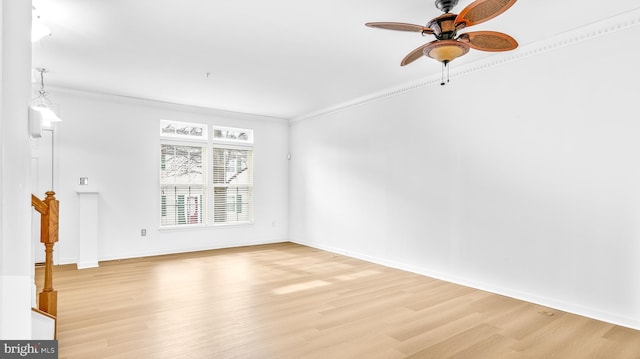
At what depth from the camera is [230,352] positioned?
8.34 ft

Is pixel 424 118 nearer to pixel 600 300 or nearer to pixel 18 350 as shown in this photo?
pixel 600 300

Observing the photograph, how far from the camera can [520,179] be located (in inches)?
150

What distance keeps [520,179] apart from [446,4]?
210 cm

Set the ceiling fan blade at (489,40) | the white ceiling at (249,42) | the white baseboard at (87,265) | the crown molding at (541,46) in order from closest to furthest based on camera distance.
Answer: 1. the ceiling fan blade at (489,40)
2. the white ceiling at (249,42)
3. the crown molding at (541,46)
4. the white baseboard at (87,265)

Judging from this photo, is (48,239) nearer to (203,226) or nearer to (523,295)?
(203,226)

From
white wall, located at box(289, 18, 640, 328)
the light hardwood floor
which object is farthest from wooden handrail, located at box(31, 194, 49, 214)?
white wall, located at box(289, 18, 640, 328)

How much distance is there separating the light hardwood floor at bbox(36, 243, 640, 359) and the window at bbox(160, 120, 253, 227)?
5.85 feet

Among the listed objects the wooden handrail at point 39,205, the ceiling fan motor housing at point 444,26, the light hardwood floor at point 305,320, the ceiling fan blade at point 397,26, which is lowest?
the light hardwood floor at point 305,320

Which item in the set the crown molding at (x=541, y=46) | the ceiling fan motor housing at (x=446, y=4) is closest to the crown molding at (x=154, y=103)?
the crown molding at (x=541, y=46)

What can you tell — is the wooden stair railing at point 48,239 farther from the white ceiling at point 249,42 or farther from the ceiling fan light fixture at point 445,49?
the ceiling fan light fixture at point 445,49

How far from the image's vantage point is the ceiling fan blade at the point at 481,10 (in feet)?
7.11

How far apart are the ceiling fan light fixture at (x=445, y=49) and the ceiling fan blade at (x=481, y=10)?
0.49 feet

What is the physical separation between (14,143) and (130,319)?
2.91 m

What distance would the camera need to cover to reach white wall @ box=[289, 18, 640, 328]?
315 cm
